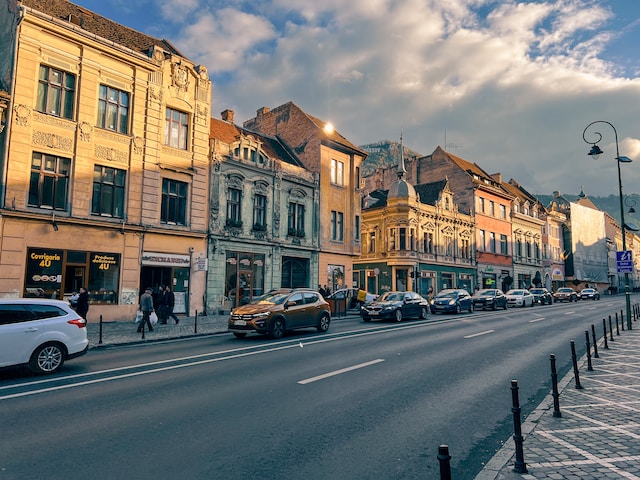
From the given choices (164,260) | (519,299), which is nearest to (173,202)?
(164,260)

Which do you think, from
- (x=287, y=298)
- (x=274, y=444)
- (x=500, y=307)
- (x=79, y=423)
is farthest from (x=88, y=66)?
(x=500, y=307)

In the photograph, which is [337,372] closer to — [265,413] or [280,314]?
[265,413]

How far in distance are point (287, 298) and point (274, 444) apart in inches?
412

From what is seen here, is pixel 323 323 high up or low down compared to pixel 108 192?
down

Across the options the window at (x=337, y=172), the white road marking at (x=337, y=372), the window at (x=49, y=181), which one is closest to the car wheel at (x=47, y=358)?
the white road marking at (x=337, y=372)

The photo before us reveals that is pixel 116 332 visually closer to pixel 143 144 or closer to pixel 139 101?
pixel 143 144

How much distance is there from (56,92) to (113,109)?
8.41 ft

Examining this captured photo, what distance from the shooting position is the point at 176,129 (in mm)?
24250

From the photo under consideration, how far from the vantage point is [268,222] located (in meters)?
28.5

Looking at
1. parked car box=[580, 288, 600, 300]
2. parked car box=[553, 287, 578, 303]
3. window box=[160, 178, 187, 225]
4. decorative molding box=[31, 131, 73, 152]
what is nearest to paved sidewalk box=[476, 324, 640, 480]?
window box=[160, 178, 187, 225]

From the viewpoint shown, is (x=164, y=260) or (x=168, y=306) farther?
(x=164, y=260)

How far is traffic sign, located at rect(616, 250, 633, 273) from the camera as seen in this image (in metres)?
19.2

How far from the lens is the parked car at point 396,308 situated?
70.5ft

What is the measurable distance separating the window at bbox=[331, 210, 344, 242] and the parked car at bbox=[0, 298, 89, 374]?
973 inches
